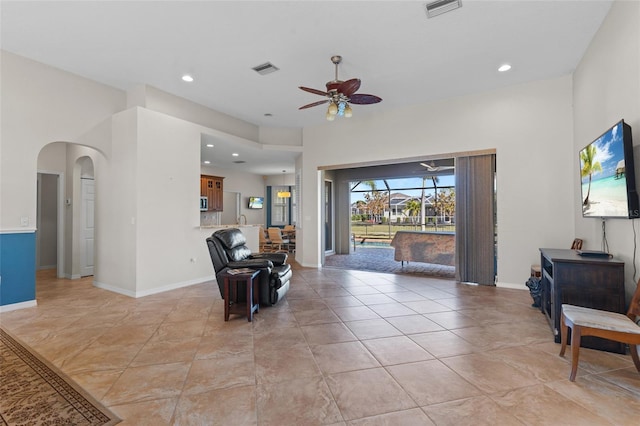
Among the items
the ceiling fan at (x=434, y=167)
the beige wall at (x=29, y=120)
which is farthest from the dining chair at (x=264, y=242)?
the beige wall at (x=29, y=120)

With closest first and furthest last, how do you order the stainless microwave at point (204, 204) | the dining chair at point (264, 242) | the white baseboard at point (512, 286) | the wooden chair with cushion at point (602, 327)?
the wooden chair with cushion at point (602, 327)
the white baseboard at point (512, 286)
the dining chair at point (264, 242)
the stainless microwave at point (204, 204)

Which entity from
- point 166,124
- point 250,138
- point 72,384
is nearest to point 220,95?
point 166,124

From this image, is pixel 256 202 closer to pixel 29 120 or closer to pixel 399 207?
pixel 399 207

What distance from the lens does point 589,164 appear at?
128 inches

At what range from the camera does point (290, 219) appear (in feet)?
39.9

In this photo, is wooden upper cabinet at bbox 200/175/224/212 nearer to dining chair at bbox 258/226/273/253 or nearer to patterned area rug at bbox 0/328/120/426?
dining chair at bbox 258/226/273/253

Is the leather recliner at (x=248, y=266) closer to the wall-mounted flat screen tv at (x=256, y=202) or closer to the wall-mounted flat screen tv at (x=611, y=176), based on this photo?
the wall-mounted flat screen tv at (x=611, y=176)

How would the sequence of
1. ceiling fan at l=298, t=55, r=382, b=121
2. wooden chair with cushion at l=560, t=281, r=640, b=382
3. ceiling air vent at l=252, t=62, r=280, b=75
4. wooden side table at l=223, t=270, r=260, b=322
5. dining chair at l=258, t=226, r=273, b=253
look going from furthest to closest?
1. dining chair at l=258, t=226, r=273, b=253
2. ceiling air vent at l=252, t=62, r=280, b=75
3. ceiling fan at l=298, t=55, r=382, b=121
4. wooden side table at l=223, t=270, r=260, b=322
5. wooden chair with cushion at l=560, t=281, r=640, b=382

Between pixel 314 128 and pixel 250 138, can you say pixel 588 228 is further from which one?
pixel 250 138

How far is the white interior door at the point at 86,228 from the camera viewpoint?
19.2ft

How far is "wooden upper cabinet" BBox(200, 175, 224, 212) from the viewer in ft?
29.7

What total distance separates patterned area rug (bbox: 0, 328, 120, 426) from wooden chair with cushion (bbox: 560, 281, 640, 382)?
3.11 metres

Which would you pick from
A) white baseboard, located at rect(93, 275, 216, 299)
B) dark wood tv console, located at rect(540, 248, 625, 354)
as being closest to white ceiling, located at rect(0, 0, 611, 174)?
dark wood tv console, located at rect(540, 248, 625, 354)

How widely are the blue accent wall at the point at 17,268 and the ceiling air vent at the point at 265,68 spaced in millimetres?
3837
